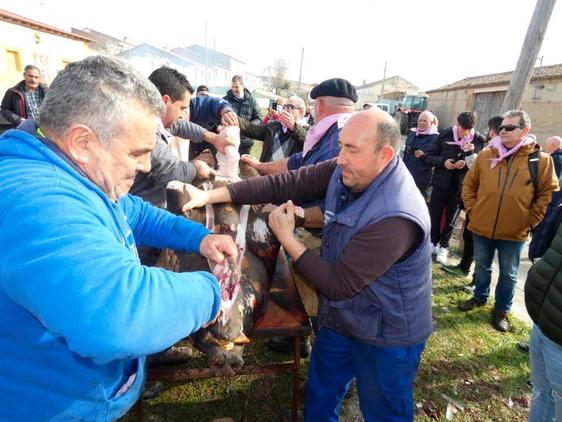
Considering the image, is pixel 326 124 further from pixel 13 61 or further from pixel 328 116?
pixel 13 61

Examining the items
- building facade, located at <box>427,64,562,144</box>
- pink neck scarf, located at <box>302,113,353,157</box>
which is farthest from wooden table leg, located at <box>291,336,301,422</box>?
building facade, located at <box>427,64,562,144</box>

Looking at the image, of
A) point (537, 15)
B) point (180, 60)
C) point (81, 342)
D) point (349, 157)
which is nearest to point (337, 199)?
point (349, 157)

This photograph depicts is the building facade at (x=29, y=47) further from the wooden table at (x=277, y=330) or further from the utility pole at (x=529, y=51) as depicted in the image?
the utility pole at (x=529, y=51)

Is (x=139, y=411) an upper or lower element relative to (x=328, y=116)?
lower

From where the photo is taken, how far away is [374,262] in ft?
5.64

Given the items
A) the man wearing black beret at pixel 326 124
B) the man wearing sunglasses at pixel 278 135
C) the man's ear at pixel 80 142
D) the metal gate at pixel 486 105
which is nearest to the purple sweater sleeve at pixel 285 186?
the man wearing black beret at pixel 326 124

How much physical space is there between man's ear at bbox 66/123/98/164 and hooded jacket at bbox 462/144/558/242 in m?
Result: 4.30

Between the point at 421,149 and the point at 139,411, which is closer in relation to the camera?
the point at 139,411

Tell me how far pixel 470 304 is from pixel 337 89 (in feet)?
10.8

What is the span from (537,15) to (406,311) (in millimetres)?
5116

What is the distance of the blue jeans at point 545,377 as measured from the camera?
72.3 inches

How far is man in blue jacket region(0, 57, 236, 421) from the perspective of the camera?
80cm

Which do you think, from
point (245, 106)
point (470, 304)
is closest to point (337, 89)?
point (470, 304)

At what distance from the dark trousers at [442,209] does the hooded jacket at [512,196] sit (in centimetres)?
148
